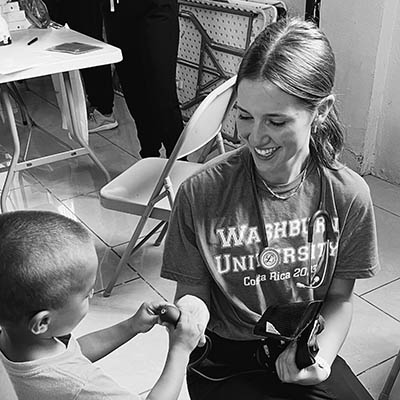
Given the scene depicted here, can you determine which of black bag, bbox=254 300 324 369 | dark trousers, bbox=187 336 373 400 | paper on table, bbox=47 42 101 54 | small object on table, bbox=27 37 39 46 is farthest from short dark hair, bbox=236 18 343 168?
small object on table, bbox=27 37 39 46

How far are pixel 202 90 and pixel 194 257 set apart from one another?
2447mm

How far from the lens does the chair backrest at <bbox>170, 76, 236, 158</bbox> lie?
178 cm

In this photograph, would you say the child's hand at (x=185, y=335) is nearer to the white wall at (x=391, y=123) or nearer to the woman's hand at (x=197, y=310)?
the woman's hand at (x=197, y=310)

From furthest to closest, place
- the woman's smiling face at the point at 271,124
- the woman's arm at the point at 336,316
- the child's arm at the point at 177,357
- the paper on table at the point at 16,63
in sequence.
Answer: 1. the paper on table at the point at 16,63
2. the woman's arm at the point at 336,316
3. the woman's smiling face at the point at 271,124
4. the child's arm at the point at 177,357

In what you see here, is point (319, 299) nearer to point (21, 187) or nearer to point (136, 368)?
point (136, 368)

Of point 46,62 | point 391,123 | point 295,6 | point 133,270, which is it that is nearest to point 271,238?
point 133,270

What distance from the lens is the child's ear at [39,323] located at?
90 centimetres

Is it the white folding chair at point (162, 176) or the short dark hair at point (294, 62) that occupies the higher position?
the short dark hair at point (294, 62)

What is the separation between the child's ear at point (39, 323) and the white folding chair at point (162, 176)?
0.93 metres

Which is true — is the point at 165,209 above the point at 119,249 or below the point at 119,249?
above

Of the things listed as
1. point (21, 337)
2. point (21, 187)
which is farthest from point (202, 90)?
point (21, 337)

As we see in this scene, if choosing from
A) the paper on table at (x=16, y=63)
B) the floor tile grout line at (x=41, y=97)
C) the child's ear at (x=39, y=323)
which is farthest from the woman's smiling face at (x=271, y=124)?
the floor tile grout line at (x=41, y=97)

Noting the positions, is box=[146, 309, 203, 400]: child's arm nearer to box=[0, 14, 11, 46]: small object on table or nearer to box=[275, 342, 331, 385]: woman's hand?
box=[275, 342, 331, 385]: woman's hand

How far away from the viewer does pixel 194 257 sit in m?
1.25
